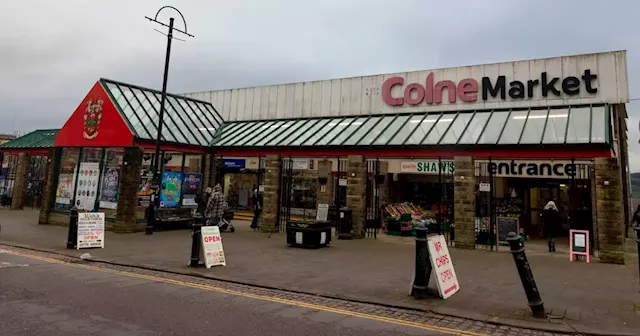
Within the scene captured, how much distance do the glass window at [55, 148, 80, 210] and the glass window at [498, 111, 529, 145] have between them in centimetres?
1795

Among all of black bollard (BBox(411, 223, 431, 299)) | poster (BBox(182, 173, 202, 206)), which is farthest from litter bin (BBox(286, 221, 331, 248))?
poster (BBox(182, 173, 202, 206))

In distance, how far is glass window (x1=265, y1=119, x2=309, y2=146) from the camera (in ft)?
61.5

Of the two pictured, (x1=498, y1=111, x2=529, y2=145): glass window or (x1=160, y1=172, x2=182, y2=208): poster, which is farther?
(x1=160, y1=172, x2=182, y2=208): poster

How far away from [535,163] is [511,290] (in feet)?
39.7

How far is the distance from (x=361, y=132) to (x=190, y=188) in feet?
27.6

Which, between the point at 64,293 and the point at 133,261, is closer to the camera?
the point at 64,293

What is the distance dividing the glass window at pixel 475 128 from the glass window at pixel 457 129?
200 millimetres

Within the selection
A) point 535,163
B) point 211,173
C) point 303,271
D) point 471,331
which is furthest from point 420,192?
point 471,331

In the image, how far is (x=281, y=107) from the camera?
2447cm

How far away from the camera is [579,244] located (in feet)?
38.5

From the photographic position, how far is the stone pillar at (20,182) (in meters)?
26.0

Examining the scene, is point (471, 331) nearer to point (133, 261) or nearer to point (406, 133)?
point (133, 261)

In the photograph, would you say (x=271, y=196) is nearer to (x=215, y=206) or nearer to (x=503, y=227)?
(x=215, y=206)

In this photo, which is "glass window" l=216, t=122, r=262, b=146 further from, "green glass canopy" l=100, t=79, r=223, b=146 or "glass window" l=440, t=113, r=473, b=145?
"glass window" l=440, t=113, r=473, b=145
